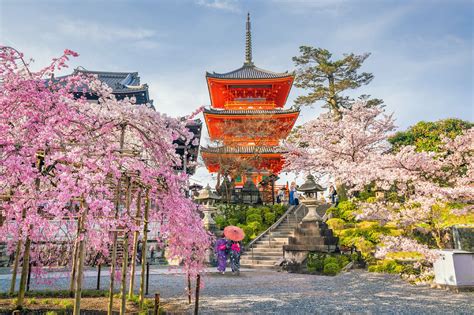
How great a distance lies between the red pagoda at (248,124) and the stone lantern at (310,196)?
28.3ft

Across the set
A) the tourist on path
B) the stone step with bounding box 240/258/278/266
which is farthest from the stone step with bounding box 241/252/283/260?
the tourist on path

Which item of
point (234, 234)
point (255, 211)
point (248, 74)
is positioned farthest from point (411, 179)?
point (248, 74)

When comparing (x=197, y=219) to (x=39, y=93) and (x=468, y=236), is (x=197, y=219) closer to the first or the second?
(x=39, y=93)

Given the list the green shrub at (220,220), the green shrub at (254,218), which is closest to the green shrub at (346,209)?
the green shrub at (254,218)

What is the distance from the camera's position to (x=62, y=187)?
14.0ft

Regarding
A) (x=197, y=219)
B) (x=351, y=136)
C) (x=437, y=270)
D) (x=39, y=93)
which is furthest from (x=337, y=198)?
(x=39, y=93)

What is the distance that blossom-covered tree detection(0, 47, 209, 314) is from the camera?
4.57 metres

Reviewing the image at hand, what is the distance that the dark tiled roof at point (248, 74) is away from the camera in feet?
91.7

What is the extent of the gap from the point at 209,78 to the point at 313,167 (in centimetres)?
1247

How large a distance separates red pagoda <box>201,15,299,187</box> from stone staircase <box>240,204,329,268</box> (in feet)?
19.7

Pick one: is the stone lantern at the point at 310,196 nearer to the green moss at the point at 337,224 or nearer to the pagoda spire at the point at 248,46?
the green moss at the point at 337,224

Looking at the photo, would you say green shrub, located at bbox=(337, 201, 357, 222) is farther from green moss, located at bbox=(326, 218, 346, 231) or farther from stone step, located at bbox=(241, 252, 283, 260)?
stone step, located at bbox=(241, 252, 283, 260)

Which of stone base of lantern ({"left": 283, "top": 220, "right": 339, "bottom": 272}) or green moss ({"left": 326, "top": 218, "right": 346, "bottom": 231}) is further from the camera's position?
green moss ({"left": 326, "top": 218, "right": 346, "bottom": 231})

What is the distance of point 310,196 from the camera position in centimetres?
1503
